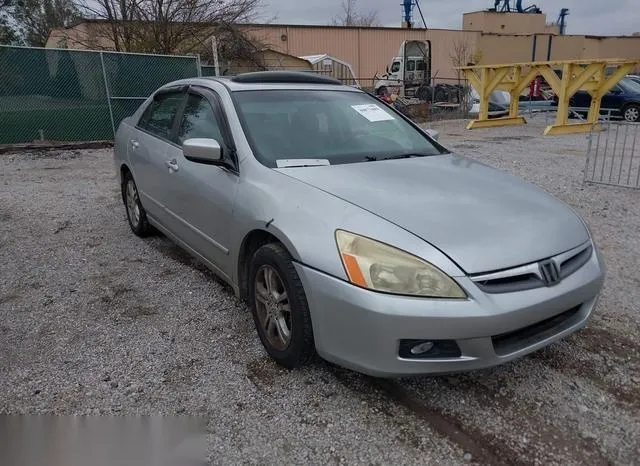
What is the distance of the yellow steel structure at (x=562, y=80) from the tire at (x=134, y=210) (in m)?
11.4

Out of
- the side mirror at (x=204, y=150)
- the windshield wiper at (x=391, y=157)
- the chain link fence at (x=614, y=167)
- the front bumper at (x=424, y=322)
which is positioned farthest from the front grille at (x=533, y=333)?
the chain link fence at (x=614, y=167)

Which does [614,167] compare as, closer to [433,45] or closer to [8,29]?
[8,29]

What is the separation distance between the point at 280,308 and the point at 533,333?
1284 millimetres

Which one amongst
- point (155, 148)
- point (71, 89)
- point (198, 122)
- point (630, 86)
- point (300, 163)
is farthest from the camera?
point (630, 86)

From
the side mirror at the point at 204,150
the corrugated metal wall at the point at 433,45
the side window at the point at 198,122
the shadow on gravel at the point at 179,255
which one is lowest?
the shadow on gravel at the point at 179,255

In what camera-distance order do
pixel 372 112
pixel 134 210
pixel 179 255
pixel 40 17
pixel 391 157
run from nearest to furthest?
pixel 391 157
pixel 372 112
pixel 179 255
pixel 134 210
pixel 40 17

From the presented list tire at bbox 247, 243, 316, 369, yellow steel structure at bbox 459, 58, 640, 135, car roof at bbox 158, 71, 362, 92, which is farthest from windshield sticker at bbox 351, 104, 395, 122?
yellow steel structure at bbox 459, 58, 640, 135

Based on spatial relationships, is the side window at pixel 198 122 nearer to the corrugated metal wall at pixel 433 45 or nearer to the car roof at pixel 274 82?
the car roof at pixel 274 82

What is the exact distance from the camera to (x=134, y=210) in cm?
512

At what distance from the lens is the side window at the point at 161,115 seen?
422 cm

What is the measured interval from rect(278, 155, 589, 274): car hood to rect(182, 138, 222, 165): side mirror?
1.43 ft

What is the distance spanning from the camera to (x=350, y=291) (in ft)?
7.41

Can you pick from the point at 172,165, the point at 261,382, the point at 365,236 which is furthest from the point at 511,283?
the point at 172,165

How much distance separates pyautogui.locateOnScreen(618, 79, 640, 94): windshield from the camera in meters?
17.3
